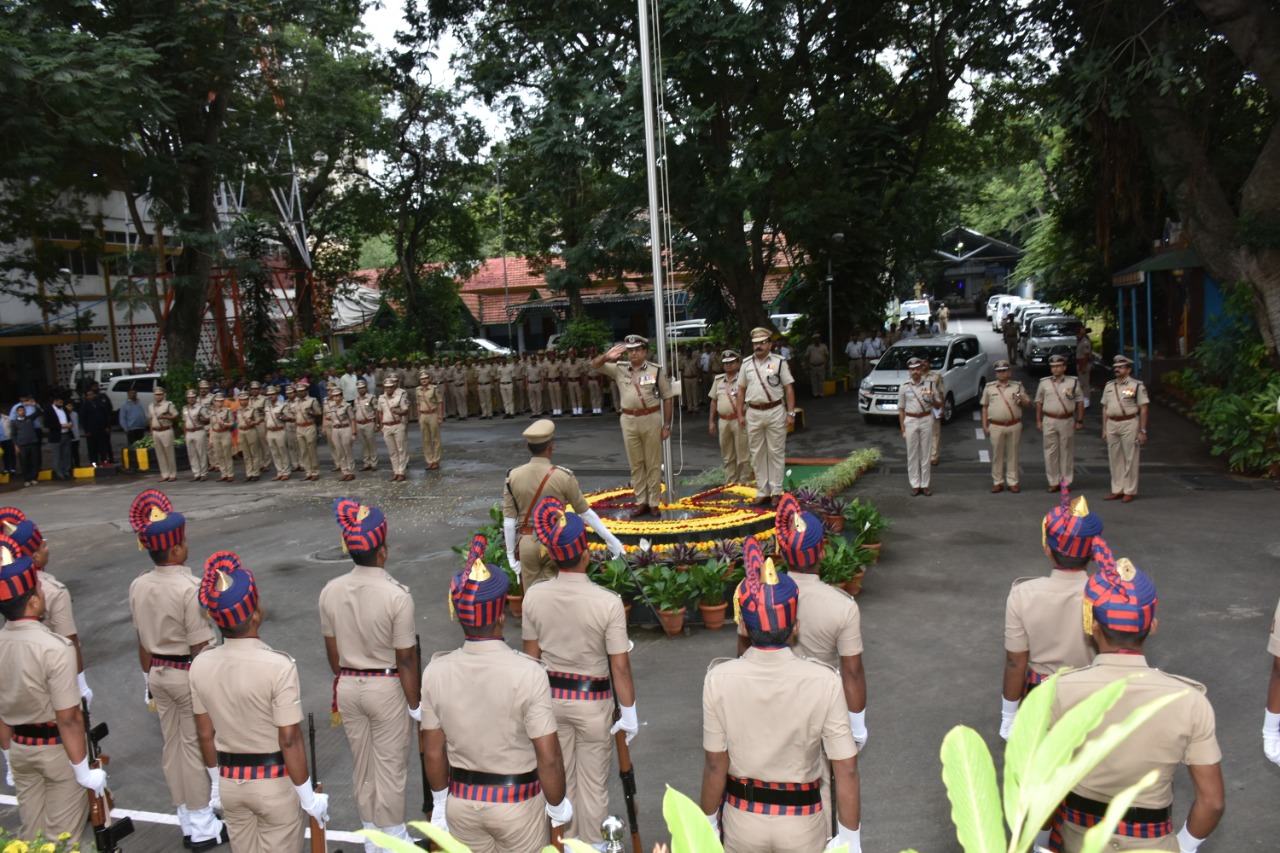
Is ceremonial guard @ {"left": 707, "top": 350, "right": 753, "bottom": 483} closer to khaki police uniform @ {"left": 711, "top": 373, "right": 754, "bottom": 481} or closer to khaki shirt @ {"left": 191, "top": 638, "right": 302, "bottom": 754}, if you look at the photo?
khaki police uniform @ {"left": 711, "top": 373, "right": 754, "bottom": 481}

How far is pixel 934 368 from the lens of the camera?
20.4 metres

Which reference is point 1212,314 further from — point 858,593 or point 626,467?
point 858,593

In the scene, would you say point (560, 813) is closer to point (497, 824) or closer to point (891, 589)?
point (497, 824)

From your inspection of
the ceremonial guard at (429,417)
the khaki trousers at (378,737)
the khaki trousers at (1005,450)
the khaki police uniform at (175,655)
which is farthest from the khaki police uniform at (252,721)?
the ceremonial guard at (429,417)

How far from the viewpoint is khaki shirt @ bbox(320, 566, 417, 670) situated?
16.6ft

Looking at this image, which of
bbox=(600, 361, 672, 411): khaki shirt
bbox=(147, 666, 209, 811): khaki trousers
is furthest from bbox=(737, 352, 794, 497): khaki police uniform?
bbox=(147, 666, 209, 811): khaki trousers

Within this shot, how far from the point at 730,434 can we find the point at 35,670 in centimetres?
972

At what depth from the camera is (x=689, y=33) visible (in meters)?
17.3

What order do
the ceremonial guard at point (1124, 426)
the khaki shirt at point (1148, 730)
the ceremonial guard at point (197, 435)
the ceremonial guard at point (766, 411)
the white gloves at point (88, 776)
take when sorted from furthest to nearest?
the ceremonial guard at point (197, 435) → the ceremonial guard at point (1124, 426) → the ceremonial guard at point (766, 411) → the white gloves at point (88, 776) → the khaki shirt at point (1148, 730)

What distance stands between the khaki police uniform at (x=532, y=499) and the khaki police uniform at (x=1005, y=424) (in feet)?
25.6

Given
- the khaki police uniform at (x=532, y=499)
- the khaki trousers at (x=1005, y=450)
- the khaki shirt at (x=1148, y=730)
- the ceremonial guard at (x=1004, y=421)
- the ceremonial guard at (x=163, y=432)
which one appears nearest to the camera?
the khaki shirt at (x=1148, y=730)

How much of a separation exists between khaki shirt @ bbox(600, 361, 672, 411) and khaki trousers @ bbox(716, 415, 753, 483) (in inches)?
113

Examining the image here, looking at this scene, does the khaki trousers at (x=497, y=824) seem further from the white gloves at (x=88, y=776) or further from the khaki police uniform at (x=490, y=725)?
the white gloves at (x=88, y=776)

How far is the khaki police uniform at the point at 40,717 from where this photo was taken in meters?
4.77
